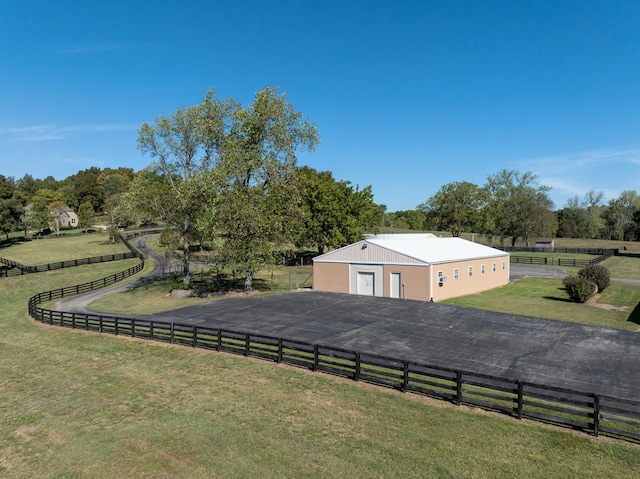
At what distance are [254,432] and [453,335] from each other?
12.3 m

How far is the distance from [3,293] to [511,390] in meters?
45.5

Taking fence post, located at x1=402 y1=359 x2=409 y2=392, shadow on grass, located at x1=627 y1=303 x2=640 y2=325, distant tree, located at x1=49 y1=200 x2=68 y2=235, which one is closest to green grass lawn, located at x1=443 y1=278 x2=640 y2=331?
shadow on grass, located at x1=627 y1=303 x2=640 y2=325

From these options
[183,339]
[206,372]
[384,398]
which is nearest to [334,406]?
[384,398]

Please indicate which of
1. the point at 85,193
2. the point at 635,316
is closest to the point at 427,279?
the point at 635,316

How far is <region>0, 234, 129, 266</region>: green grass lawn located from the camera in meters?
60.9

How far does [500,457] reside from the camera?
30.9ft

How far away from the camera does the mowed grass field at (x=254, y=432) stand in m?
9.12

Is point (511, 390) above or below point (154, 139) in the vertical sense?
below

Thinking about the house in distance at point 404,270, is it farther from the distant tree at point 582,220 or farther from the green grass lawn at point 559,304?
the distant tree at point 582,220

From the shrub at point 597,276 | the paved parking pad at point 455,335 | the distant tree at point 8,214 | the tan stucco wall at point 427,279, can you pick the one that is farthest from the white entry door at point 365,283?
the distant tree at point 8,214

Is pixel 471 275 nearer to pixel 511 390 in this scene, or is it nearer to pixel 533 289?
pixel 533 289

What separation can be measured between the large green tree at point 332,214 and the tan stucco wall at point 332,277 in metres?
17.4

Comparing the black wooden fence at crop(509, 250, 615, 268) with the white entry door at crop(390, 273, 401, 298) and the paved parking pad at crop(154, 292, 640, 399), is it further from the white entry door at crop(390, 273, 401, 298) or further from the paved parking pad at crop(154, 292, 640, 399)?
the paved parking pad at crop(154, 292, 640, 399)

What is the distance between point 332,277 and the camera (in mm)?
34531
